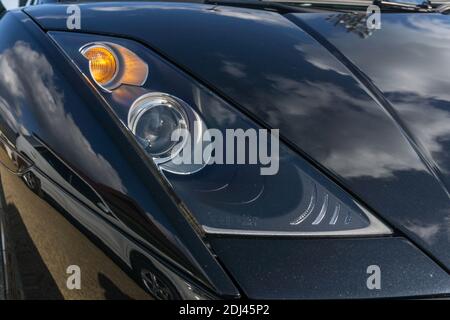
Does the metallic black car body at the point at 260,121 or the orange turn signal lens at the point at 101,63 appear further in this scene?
the orange turn signal lens at the point at 101,63

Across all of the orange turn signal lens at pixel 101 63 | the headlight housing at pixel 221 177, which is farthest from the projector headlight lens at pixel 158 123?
the orange turn signal lens at pixel 101 63

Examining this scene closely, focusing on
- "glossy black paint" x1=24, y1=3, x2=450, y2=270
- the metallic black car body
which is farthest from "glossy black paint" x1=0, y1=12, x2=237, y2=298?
"glossy black paint" x1=24, y1=3, x2=450, y2=270

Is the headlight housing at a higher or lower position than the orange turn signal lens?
lower

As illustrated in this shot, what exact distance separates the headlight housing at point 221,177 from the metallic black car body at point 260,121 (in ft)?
0.10

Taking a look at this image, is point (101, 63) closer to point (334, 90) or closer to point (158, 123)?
point (158, 123)

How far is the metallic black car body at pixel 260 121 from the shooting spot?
106 centimetres

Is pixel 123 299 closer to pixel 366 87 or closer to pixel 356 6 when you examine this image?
pixel 366 87

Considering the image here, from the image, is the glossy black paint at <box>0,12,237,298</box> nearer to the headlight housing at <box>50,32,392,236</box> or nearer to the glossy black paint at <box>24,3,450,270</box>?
the headlight housing at <box>50,32,392,236</box>

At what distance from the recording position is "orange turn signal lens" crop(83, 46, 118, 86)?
1.34 meters

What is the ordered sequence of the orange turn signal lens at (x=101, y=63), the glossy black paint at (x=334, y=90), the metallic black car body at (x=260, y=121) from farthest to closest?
the orange turn signal lens at (x=101, y=63) → the glossy black paint at (x=334, y=90) → the metallic black car body at (x=260, y=121)

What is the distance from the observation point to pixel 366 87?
148 centimetres

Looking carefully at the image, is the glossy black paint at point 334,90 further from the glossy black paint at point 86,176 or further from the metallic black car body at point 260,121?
the glossy black paint at point 86,176

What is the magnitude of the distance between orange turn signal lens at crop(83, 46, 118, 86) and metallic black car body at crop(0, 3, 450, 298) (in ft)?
0.16

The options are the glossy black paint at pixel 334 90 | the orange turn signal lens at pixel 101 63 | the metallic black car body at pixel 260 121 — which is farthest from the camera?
the orange turn signal lens at pixel 101 63
